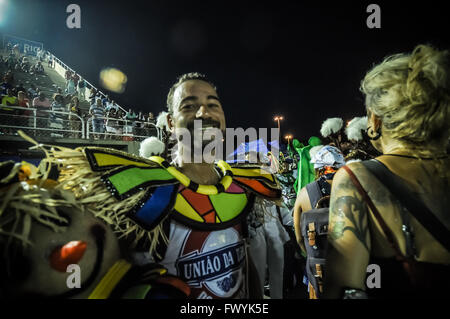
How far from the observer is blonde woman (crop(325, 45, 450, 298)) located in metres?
1.12

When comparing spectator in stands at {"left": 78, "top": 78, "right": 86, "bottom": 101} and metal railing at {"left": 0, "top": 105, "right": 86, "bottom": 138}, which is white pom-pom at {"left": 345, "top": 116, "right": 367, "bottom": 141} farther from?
spectator in stands at {"left": 78, "top": 78, "right": 86, "bottom": 101}

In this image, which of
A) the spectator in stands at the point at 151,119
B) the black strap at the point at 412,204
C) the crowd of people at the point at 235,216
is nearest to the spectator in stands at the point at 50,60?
the spectator in stands at the point at 151,119

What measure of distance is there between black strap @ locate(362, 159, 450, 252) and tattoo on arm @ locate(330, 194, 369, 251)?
0.16m

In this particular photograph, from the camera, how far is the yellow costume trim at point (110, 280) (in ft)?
3.23

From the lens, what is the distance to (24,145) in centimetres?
719

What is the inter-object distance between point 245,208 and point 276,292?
70 cm

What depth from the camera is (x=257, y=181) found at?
6.04 feet

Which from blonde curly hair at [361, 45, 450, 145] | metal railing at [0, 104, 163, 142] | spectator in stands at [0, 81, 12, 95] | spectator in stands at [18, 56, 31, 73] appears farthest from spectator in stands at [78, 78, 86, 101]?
blonde curly hair at [361, 45, 450, 145]

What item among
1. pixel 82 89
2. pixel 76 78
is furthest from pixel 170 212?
pixel 76 78

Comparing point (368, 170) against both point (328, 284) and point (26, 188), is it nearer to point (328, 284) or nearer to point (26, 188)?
point (328, 284)

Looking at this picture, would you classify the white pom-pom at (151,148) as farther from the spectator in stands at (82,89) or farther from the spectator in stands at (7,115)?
the spectator in stands at (82,89)

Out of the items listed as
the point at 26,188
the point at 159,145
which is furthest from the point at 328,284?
the point at 159,145

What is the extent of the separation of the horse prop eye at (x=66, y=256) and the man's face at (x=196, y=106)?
36.7 inches

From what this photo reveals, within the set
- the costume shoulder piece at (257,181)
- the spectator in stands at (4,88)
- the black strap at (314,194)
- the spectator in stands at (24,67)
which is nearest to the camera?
the costume shoulder piece at (257,181)
